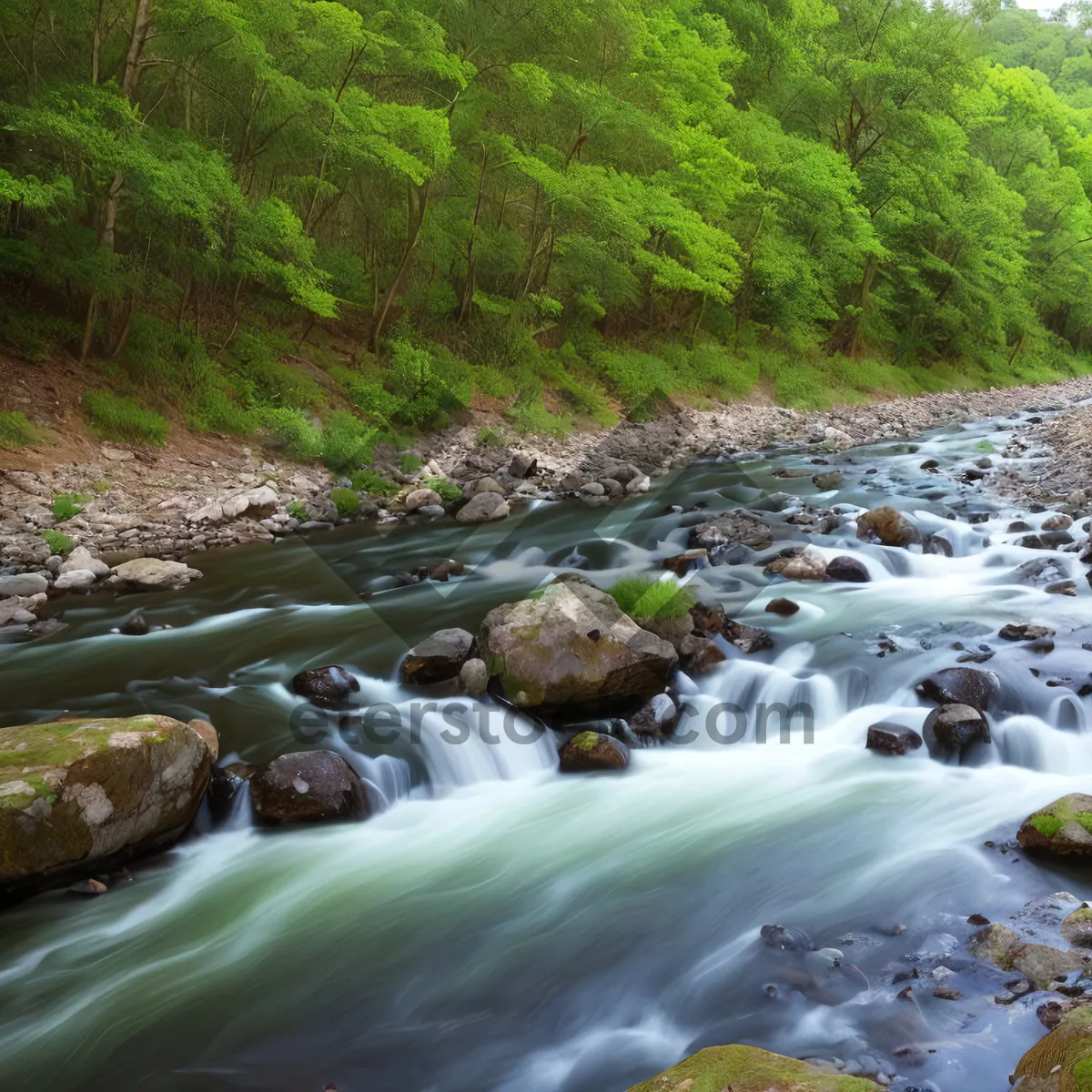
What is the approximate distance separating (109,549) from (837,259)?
72.1 feet

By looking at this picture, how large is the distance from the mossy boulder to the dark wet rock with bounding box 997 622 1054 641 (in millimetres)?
2670

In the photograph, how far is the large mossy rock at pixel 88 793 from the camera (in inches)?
163

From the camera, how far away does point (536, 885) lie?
16.0 ft

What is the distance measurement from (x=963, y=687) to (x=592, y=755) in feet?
9.30

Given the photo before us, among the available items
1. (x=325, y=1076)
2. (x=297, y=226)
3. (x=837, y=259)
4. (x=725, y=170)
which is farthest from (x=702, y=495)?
(x=837, y=259)

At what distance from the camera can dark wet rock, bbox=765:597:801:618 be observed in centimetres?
820

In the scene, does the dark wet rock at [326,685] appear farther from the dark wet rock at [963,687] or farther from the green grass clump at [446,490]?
the green grass clump at [446,490]

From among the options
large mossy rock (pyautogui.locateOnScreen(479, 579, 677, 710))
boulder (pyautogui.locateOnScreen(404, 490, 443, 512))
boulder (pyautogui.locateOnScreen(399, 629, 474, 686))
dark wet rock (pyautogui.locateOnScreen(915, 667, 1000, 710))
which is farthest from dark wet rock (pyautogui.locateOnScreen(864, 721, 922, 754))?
boulder (pyautogui.locateOnScreen(404, 490, 443, 512))

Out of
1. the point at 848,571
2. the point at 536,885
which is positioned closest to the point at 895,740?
the point at 536,885

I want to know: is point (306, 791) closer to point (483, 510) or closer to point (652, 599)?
point (652, 599)

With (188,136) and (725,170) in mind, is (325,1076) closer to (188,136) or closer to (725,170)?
(188,136)

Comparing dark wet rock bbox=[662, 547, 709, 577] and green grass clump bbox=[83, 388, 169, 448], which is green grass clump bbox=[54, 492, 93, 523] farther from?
dark wet rock bbox=[662, 547, 709, 577]

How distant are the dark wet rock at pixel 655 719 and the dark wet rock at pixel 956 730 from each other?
1.80 meters

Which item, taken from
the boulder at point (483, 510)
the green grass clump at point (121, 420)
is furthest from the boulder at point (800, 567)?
the green grass clump at point (121, 420)
